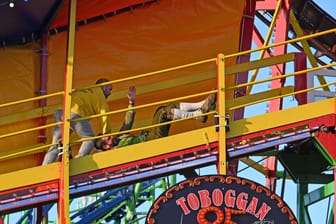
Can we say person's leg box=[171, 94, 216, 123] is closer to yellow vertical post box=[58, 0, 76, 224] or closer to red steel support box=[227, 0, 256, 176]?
yellow vertical post box=[58, 0, 76, 224]

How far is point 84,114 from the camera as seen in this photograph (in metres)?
11.7

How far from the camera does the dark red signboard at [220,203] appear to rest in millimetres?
10578

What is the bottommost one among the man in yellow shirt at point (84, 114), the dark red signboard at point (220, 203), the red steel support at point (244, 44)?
the dark red signboard at point (220, 203)

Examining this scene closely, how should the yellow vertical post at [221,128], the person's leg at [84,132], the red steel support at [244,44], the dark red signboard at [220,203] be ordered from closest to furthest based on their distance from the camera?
the dark red signboard at [220,203], the yellow vertical post at [221,128], the person's leg at [84,132], the red steel support at [244,44]

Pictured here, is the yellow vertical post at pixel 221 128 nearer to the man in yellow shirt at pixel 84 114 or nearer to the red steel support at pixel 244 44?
the man in yellow shirt at pixel 84 114

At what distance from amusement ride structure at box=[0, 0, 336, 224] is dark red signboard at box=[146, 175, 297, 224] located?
1.32 ft

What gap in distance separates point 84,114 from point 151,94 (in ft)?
10.3

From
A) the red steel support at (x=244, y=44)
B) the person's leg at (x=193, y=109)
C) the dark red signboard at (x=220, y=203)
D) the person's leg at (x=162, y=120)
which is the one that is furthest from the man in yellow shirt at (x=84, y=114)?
the red steel support at (x=244, y=44)

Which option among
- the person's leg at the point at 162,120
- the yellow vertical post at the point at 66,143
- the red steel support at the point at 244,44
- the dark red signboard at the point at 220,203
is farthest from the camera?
the red steel support at the point at 244,44

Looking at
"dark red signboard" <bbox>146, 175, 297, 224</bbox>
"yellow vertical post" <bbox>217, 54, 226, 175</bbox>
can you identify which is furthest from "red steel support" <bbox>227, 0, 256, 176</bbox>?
"dark red signboard" <bbox>146, 175, 297, 224</bbox>

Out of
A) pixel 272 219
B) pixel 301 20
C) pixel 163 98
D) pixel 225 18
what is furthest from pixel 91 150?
pixel 301 20

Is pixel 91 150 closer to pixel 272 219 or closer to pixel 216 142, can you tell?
pixel 216 142

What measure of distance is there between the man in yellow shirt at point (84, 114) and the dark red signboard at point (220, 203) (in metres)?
1.41

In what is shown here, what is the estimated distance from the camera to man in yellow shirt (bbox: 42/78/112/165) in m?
11.5
